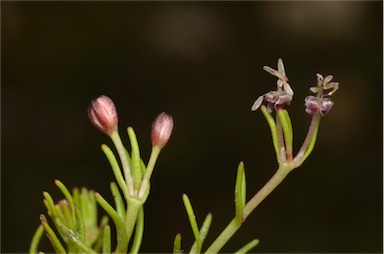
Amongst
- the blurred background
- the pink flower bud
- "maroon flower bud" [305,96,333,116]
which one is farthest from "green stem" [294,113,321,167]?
the blurred background

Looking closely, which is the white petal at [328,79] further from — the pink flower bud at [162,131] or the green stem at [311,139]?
the pink flower bud at [162,131]

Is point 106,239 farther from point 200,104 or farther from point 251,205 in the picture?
point 200,104

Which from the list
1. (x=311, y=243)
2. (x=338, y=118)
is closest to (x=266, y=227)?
(x=311, y=243)

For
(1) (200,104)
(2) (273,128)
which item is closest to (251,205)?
(2) (273,128)

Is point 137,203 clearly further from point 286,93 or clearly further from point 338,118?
point 338,118

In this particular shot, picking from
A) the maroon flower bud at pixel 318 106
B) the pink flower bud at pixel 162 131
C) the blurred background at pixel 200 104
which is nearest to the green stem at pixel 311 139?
the maroon flower bud at pixel 318 106
